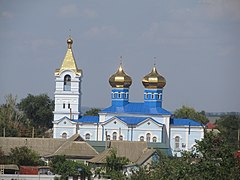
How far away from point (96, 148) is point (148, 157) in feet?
24.8

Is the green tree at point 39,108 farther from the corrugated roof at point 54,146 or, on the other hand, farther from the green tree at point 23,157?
the green tree at point 23,157

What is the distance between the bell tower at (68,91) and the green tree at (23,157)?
551 inches

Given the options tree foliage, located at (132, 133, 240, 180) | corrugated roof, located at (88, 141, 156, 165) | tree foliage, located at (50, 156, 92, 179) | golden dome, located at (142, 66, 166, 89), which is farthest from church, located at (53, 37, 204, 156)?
tree foliage, located at (132, 133, 240, 180)

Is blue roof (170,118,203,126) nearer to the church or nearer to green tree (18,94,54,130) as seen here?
the church

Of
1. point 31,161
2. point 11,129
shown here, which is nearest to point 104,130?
point 11,129

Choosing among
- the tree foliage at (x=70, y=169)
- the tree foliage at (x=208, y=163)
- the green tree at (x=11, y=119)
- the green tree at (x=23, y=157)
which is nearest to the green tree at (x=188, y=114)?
the green tree at (x=11, y=119)

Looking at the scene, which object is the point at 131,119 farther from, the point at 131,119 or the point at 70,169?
the point at 70,169

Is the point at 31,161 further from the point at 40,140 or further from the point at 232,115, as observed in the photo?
the point at 232,115

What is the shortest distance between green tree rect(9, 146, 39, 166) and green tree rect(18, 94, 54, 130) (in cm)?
3040

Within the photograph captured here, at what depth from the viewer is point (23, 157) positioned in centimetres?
4697

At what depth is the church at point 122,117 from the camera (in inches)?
2377

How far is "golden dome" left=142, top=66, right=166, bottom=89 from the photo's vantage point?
61.9 meters

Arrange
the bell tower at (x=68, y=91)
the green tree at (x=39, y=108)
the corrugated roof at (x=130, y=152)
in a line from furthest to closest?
the green tree at (x=39, y=108) → the bell tower at (x=68, y=91) → the corrugated roof at (x=130, y=152)

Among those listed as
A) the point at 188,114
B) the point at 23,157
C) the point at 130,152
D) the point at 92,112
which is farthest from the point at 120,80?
the point at 188,114
